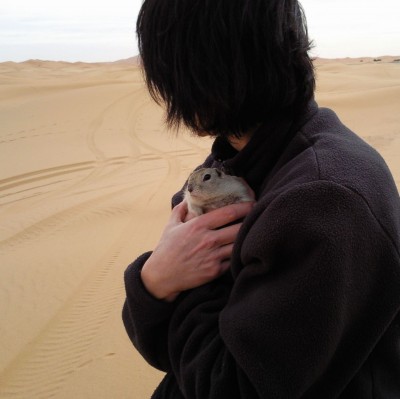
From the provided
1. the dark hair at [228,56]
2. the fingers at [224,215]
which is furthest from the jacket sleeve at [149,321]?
the dark hair at [228,56]

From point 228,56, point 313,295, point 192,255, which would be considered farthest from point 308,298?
point 228,56

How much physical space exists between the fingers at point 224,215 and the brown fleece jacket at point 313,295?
29cm

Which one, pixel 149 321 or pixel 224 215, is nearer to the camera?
pixel 149 321

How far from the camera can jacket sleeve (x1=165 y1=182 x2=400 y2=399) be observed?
93 centimetres

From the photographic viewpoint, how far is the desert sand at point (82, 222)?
3.24 meters

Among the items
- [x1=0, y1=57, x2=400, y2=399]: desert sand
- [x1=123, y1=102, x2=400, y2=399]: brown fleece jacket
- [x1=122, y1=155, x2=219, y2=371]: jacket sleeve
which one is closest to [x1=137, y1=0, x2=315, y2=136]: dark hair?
[x1=123, y1=102, x2=400, y2=399]: brown fleece jacket

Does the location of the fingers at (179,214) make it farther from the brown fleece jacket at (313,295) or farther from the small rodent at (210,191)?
the brown fleece jacket at (313,295)

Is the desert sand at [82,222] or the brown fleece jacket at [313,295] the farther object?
the desert sand at [82,222]

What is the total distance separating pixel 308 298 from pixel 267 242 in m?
0.15

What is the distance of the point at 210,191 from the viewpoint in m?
2.09

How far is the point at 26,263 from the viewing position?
4883 mm

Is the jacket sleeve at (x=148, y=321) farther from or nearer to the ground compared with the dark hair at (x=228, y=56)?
nearer to the ground

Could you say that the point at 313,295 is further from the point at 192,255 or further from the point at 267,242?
the point at 192,255

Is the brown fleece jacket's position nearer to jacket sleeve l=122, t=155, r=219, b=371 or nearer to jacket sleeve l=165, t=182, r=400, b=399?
jacket sleeve l=165, t=182, r=400, b=399
